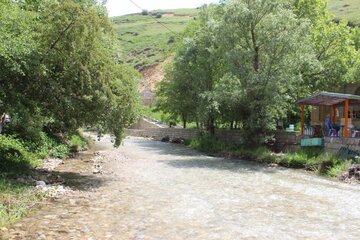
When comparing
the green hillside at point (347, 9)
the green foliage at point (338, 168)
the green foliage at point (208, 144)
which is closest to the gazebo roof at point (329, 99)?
the green foliage at point (338, 168)

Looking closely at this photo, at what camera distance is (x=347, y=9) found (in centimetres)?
7738

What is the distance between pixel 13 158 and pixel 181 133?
2975 centimetres

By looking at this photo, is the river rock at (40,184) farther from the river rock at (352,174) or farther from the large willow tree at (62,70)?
the river rock at (352,174)

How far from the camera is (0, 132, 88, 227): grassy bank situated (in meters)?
10.6

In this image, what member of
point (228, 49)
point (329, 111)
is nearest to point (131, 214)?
point (228, 49)

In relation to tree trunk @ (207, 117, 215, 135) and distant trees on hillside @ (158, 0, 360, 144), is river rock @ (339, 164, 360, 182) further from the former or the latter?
tree trunk @ (207, 117, 215, 135)

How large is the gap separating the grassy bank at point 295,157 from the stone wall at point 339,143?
48 centimetres

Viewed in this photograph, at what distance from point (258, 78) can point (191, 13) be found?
136840mm

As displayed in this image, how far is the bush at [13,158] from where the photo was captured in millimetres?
15086

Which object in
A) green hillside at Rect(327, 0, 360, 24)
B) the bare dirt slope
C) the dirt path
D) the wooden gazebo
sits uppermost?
green hillside at Rect(327, 0, 360, 24)

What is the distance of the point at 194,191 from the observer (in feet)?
50.4

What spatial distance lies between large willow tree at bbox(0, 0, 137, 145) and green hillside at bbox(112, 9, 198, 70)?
189 ft

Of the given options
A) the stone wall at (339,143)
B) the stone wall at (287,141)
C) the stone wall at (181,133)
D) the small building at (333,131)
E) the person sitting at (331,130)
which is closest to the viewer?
the stone wall at (339,143)

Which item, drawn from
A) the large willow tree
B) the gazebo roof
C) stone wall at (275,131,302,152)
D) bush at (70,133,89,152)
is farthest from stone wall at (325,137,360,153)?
bush at (70,133,89,152)
